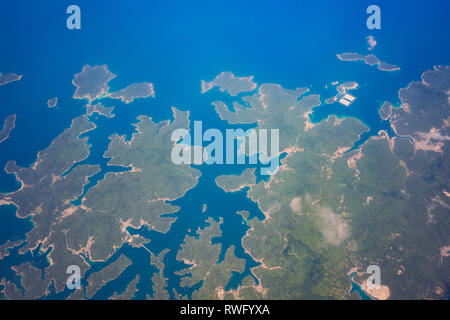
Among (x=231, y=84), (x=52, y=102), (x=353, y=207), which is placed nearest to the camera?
(x=353, y=207)

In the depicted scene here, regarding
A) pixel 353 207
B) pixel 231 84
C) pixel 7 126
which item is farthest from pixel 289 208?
pixel 7 126

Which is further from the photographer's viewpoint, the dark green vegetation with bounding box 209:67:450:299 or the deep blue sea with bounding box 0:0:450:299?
the deep blue sea with bounding box 0:0:450:299

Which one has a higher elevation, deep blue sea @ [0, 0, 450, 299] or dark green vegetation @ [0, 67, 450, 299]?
deep blue sea @ [0, 0, 450, 299]

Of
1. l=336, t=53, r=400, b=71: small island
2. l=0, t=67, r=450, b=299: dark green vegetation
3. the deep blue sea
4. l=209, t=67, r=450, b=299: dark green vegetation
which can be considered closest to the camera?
l=209, t=67, r=450, b=299: dark green vegetation

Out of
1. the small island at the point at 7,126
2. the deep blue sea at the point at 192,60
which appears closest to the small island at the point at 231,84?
the deep blue sea at the point at 192,60

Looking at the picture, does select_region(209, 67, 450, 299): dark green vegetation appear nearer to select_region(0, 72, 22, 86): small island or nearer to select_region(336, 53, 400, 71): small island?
select_region(336, 53, 400, 71): small island

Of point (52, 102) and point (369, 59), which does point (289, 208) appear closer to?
point (369, 59)

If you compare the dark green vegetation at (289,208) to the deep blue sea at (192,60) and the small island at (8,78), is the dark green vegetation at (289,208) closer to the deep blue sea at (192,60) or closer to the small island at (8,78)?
the deep blue sea at (192,60)

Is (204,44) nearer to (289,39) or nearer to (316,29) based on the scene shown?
(289,39)

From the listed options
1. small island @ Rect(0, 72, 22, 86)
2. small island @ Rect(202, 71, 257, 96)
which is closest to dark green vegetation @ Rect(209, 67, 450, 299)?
small island @ Rect(202, 71, 257, 96)

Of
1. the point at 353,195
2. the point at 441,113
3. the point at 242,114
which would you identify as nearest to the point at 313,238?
the point at 353,195
